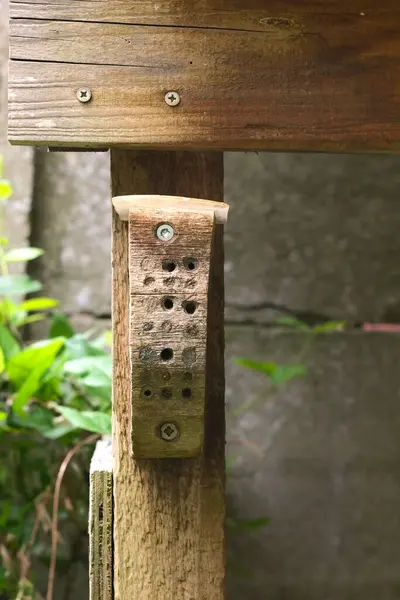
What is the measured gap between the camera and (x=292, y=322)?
125 centimetres

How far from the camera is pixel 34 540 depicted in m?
1.13

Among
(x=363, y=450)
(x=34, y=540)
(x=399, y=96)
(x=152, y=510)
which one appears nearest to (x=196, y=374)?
(x=152, y=510)

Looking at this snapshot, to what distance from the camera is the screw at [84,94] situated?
2.11ft

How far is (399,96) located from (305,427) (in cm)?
80

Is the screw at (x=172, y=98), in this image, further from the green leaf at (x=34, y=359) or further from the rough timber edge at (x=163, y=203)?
the green leaf at (x=34, y=359)

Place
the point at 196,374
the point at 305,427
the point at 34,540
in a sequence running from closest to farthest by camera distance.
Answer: the point at 196,374
the point at 34,540
the point at 305,427

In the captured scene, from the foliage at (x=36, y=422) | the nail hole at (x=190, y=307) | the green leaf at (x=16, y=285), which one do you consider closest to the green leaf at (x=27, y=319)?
the foliage at (x=36, y=422)

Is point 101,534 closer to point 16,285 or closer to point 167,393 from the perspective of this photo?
point 167,393

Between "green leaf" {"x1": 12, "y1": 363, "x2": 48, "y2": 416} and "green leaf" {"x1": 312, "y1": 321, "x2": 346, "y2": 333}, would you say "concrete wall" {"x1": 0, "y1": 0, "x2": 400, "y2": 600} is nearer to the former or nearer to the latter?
"green leaf" {"x1": 312, "y1": 321, "x2": 346, "y2": 333}

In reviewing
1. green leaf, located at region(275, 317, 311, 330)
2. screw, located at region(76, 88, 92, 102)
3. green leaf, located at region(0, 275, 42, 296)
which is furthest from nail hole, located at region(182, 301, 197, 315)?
green leaf, located at region(275, 317, 311, 330)

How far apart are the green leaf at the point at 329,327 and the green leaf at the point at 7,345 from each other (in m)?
0.63

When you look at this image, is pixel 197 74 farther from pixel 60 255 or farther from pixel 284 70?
pixel 60 255

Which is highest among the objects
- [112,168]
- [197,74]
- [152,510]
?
[197,74]

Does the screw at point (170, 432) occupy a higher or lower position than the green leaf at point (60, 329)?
lower
